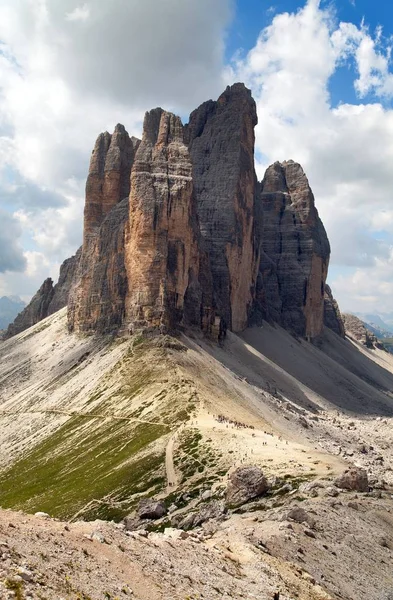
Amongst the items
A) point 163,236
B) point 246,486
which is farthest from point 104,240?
point 246,486

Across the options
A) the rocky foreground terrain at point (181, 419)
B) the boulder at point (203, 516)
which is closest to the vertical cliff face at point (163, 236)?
the rocky foreground terrain at point (181, 419)

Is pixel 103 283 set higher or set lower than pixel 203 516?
higher

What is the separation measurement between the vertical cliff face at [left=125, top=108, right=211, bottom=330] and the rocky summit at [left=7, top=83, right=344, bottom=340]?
23 centimetres

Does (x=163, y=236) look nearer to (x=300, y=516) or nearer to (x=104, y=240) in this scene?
(x=104, y=240)

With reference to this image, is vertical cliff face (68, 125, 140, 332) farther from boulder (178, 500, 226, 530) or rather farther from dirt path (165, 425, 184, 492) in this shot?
boulder (178, 500, 226, 530)

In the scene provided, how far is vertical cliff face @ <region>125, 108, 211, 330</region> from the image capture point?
112 metres

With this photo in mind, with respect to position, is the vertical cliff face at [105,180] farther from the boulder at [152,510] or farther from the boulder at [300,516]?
the boulder at [300,516]

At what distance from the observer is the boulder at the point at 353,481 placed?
134 ft

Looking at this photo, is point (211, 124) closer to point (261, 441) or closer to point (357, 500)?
point (261, 441)

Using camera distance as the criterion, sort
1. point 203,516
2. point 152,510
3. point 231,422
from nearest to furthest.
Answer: point 203,516 → point 152,510 → point 231,422

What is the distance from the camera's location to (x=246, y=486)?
41.3m

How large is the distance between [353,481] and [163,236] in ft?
268

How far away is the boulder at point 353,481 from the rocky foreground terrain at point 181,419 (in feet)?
0.51

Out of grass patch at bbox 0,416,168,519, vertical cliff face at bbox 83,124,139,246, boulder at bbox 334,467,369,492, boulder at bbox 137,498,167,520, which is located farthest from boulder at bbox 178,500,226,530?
vertical cliff face at bbox 83,124,139,246
